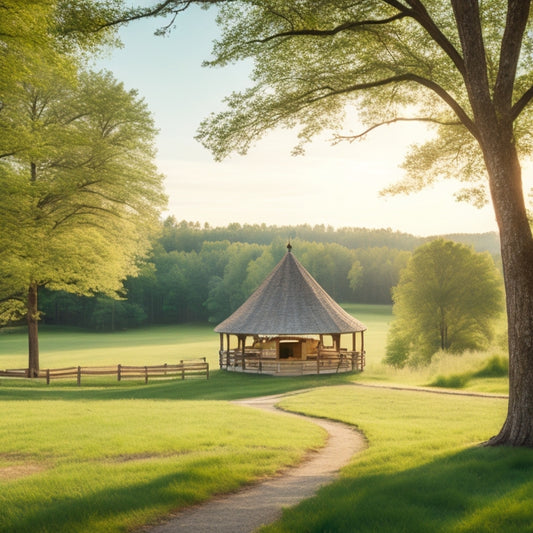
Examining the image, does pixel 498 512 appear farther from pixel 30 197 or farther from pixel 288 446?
pixel 30 197

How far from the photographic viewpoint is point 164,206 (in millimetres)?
34531

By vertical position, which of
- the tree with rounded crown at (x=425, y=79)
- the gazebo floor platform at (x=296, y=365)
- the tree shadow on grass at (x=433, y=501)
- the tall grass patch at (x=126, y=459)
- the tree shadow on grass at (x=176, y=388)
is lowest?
the tree shadow on grass at (x=176, y=388)

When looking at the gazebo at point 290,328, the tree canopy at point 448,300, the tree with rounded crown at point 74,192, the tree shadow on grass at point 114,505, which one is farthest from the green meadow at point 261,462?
the tree canopy at point 448,300

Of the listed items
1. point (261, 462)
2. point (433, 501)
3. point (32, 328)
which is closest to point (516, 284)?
point (433, 501)

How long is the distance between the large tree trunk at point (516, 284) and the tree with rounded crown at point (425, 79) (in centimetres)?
2

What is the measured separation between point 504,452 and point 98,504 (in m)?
5.66

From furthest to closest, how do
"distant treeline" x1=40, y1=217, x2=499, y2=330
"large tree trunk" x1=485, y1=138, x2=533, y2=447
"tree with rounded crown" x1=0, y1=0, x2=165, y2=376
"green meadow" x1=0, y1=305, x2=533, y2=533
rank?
"distant treeline" x1=40, y1=217, x2=499, y2=330, "tree with rounded crown" x1=0, y1=0, x2=165, y2=376, "large tree trunk" x1=485, y1=138, x2=533, y2=447, "green meadow" x1=0, y1=305, x2=533, y2=533

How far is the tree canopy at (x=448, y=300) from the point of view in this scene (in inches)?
1800

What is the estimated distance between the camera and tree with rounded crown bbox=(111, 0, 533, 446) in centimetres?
984

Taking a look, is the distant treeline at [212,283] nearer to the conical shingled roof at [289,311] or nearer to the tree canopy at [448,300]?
the tree canopy at [448,300]

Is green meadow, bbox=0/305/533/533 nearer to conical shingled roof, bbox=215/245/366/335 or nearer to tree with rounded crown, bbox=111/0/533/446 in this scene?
tree with rounded crown, bbox=111/0/533/446

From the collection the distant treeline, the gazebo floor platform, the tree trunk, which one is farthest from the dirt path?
the distant treeline

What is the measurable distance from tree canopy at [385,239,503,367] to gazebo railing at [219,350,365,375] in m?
12.7

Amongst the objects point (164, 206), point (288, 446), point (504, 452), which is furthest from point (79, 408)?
point (164, 206)
